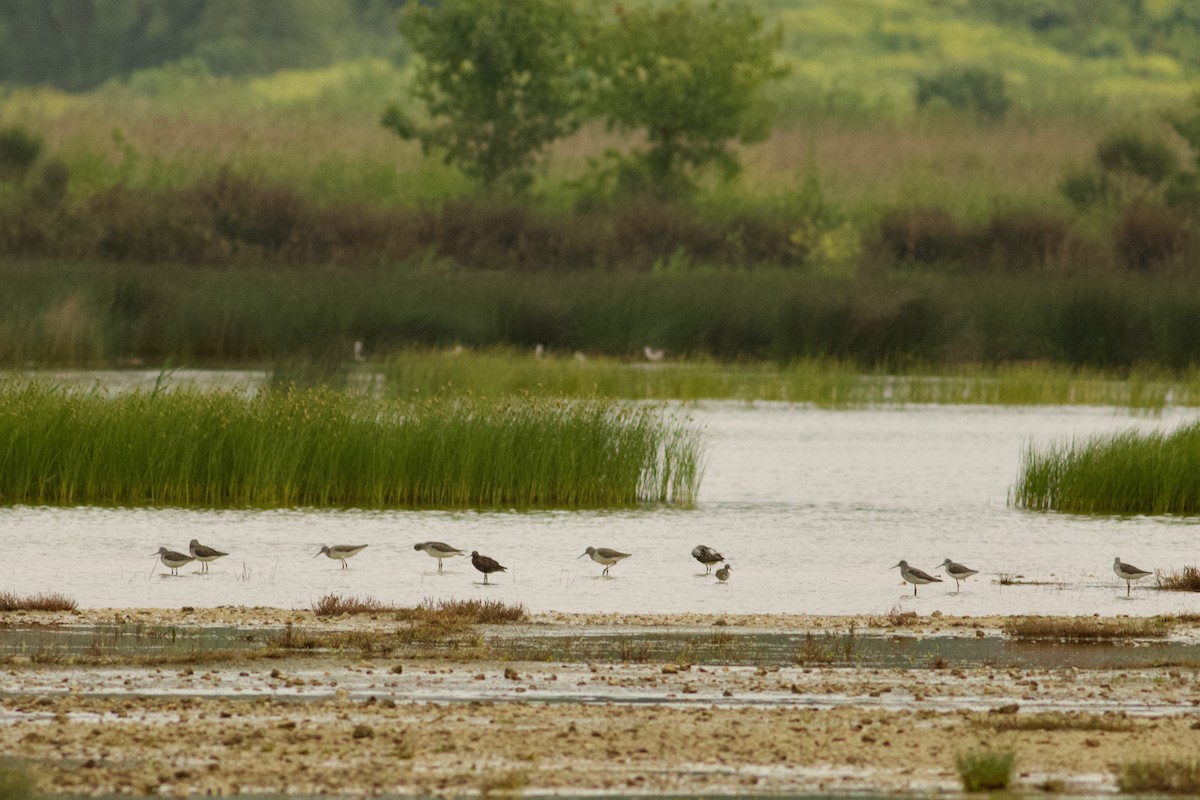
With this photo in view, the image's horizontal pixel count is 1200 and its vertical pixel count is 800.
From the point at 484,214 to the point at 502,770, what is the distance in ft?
148

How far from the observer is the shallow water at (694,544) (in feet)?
48.5

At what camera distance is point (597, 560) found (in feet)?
52.2

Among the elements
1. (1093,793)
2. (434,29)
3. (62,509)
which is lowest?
(62,509)

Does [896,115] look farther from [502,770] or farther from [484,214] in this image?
[502,770]

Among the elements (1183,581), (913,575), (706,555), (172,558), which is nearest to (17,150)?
(172,558)

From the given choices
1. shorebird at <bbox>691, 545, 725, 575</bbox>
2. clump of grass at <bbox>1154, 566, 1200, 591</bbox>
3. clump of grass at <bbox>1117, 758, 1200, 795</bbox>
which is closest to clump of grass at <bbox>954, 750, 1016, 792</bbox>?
clump of grass at <bbox>1117, 758, 1200, 795</bbox>

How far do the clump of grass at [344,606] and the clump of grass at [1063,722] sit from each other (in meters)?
4.83

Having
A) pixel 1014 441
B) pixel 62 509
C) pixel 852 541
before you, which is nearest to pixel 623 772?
pixel 852 541

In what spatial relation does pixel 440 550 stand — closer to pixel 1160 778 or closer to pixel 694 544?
pixel 694 544

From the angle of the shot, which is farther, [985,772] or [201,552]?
[201,552]

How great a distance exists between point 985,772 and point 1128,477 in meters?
12.8

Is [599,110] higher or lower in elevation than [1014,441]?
higher

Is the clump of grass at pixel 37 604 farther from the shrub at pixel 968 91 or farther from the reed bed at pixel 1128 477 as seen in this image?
the shrub at pixel 968 91

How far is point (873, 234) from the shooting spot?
2153 inches
